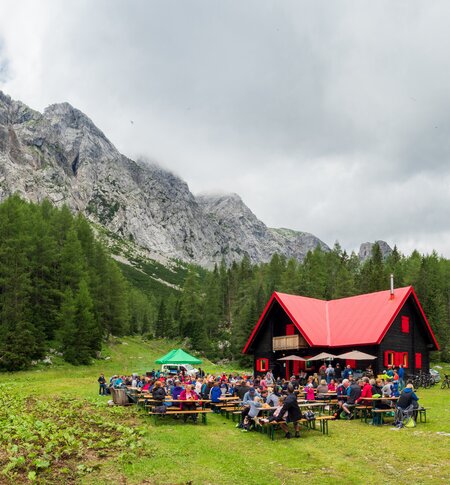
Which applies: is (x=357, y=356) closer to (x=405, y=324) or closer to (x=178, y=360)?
(x=405, y=324)

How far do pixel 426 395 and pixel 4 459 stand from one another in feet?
80.5

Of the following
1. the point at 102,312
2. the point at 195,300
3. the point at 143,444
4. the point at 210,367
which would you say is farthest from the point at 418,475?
the point at 195,300

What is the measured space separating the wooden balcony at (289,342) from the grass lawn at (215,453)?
16.0m

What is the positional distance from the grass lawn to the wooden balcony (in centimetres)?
1596

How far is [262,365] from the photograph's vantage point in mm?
40062

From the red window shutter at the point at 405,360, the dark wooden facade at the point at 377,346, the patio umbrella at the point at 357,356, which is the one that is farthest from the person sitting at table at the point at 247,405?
the red window shutter at the point at 405,360

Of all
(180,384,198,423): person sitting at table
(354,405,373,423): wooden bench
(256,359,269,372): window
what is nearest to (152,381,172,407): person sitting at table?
(180,384,198,423): person sitting at table

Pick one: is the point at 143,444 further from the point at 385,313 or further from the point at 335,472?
the point at 385,313

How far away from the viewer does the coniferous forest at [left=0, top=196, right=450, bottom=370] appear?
44.2 meters

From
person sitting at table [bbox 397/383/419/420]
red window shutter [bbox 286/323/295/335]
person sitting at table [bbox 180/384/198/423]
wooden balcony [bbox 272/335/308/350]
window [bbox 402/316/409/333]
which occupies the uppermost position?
window [bbox 402/316/409/333]

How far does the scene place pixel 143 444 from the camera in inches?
509

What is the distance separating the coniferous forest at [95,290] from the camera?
4422cm

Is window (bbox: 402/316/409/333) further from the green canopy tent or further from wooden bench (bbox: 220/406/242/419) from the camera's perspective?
wooden bench (bbox: 220/406/242/419)

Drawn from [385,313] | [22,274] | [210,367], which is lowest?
[210,367]
